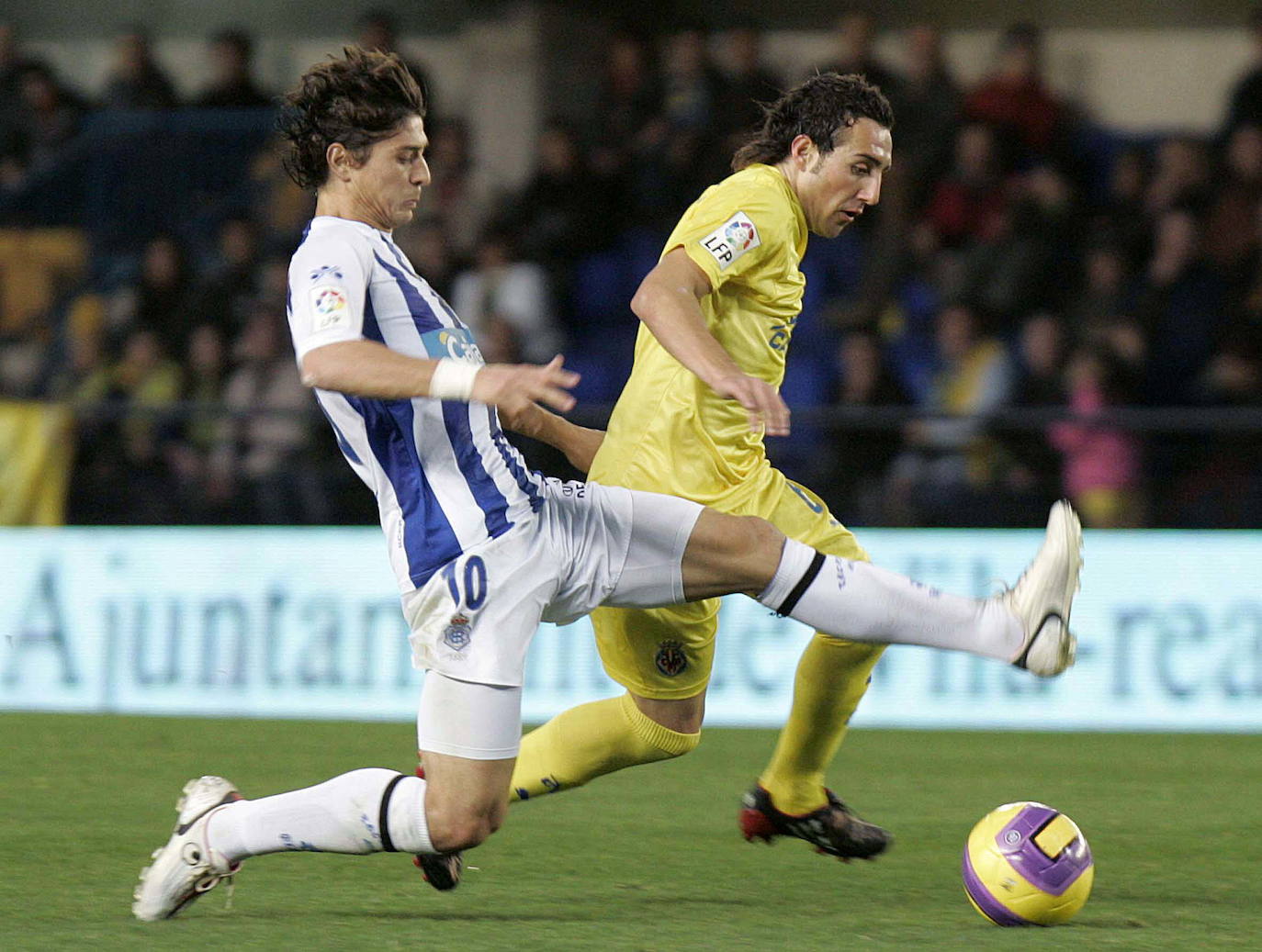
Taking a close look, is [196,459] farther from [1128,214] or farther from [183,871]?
[183,871]

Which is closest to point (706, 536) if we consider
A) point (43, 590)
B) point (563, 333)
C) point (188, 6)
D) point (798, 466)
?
point (798, 466)

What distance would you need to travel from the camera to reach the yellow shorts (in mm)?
4441

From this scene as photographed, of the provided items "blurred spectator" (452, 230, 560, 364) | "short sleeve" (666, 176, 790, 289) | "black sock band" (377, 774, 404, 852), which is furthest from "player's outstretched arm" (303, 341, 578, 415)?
"blurred spectator" (452, 230, 560, 364)

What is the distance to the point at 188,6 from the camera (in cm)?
1355

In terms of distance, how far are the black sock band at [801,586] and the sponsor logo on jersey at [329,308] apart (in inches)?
41.8

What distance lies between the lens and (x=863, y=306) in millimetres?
9781

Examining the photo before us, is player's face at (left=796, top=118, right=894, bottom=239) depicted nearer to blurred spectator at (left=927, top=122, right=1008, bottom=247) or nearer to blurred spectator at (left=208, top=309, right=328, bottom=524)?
blurred spectator at (left=208, top=309, right=328, bottom=524)

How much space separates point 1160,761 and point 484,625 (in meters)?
3.99

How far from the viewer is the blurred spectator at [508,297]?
9930mm

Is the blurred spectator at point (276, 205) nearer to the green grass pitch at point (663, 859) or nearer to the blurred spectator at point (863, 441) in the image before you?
the blurred spectator at point (863, 441)

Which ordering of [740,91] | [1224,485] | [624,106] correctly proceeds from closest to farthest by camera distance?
[1224,485]
[740,91]
[624,106]

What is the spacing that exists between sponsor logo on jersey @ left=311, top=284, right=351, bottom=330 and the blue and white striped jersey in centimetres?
11

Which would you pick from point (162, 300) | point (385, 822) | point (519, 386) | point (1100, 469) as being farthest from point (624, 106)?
point (519, 386)

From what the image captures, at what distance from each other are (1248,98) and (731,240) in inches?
265
